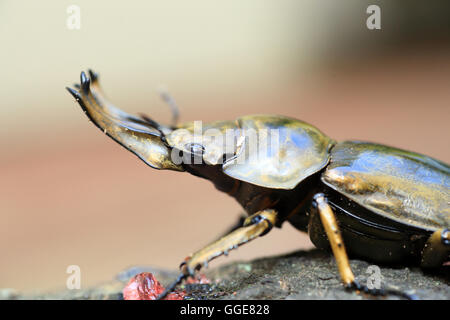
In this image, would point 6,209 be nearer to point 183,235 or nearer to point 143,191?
point 143,191

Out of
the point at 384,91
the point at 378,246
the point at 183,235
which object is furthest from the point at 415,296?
the point at 384,91

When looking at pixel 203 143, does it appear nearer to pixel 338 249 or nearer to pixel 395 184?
pixel 338 249

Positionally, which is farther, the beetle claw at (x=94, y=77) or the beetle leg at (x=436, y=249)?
the beetle claw at (x=94, y=77)

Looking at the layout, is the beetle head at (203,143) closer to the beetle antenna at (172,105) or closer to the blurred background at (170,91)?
the beetle antenna at (172,105)

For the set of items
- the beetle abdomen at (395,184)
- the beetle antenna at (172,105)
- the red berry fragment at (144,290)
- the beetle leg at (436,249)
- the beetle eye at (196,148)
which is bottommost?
the red berry fragment at (144,290)

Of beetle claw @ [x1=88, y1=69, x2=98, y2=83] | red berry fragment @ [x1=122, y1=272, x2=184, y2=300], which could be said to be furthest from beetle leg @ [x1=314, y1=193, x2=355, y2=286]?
beetle claw @ [x1=88, y1=69, x2=98, y2=83]

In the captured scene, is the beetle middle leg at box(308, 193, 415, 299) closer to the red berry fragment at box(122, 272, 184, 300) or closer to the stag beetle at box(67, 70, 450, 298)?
the stag beetle at box(67, 70, 450, 298)

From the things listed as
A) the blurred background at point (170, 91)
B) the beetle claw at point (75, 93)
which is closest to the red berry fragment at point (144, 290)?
the beetle claw at point (75, 93)

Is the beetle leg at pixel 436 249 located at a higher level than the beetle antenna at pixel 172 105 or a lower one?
lower
